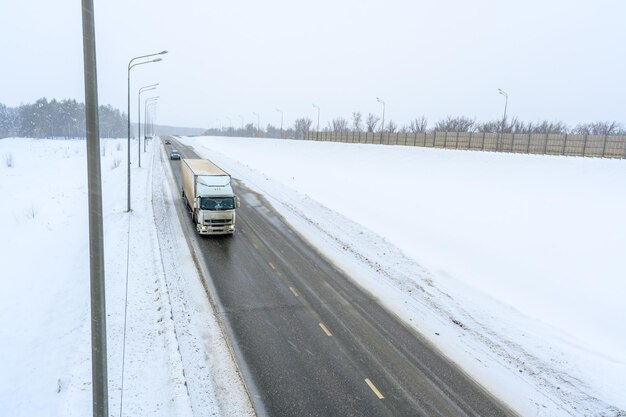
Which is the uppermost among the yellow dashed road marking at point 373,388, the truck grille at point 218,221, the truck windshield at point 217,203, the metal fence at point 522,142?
the metal fence at point 522,142

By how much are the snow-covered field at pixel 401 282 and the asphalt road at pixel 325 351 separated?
0.67 meters

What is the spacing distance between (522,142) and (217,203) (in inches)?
1102

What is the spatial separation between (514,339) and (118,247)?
1626 centimetres

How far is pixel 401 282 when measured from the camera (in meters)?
16.1

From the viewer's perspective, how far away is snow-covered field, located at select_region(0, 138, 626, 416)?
9.26 m

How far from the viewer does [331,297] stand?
14.3 m

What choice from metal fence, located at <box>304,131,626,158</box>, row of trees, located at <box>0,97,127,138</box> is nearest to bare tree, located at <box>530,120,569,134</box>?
metal fence, located at <box>304,131,626,158</box>

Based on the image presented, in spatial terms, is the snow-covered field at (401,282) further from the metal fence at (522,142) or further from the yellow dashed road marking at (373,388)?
the yellow dashed road marking at (373,388)

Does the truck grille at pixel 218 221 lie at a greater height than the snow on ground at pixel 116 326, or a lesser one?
greater

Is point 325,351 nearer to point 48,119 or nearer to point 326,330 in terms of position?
point 326,330

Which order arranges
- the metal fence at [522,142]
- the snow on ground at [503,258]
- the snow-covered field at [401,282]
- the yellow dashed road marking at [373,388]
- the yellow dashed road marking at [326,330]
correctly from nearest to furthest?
the yellow dashed road marking at [373,388], the snow-covered field at [401,282], the snow on ground at [503,258], the yellow dashed road marking at [326,330], the metal fence at [522,142]

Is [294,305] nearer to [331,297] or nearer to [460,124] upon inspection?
[331,297]

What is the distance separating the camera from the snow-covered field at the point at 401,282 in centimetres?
926

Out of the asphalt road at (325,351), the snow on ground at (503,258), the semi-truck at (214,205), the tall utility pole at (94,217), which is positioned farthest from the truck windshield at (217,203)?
the tall utility pole at (94,217)
